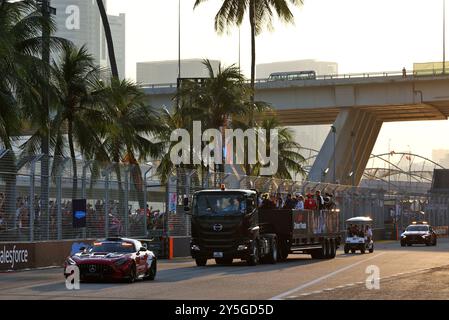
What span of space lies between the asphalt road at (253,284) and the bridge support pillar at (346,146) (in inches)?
1937

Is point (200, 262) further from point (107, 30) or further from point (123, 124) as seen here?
point (107, 30)

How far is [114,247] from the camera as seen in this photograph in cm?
2497

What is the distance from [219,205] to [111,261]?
32.8ft

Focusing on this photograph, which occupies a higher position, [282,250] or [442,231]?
[282,250]

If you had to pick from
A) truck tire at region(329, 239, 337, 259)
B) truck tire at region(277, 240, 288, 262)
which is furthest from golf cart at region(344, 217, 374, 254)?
truck tire at region(277, 240, 288, 262)

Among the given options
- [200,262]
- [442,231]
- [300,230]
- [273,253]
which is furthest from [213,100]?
[442,231]

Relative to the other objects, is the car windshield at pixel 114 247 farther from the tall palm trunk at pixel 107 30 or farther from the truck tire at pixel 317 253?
the tall palm trunk at pixel 107 30

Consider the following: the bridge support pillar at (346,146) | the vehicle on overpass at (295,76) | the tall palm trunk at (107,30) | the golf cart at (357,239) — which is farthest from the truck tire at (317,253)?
the vehicle on overpass at (295,76)

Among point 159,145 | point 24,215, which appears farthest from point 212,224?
point 159,145

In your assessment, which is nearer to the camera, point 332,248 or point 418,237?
point 332,248

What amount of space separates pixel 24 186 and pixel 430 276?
12.7m

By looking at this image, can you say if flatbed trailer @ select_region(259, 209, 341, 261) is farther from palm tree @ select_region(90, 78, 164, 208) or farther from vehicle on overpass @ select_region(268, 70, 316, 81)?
vehicle on overpass @ select_region(268, 70, 316, 81)

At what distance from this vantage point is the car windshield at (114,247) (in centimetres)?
2488
